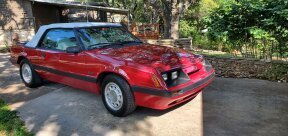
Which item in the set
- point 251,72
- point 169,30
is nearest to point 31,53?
point 251,72

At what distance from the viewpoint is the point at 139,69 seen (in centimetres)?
411

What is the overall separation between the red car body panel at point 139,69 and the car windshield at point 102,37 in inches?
10.6

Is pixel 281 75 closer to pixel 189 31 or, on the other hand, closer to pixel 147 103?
pixel 147 103

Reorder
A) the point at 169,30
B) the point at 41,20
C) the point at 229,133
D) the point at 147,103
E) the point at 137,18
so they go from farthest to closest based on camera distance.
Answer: the point at 137,18
the point at 41,20
the point at 169,30
the point at 147,103
the point at 229,133

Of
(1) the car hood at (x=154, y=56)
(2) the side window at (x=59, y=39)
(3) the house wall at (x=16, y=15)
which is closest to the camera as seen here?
(1) the car hood at (x=154, y=56)

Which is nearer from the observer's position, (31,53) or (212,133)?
(212,133)

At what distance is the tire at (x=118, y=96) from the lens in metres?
4.31

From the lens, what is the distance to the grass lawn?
4.26 metres

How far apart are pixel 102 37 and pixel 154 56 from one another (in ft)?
4.41

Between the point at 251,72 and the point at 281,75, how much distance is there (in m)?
0.67

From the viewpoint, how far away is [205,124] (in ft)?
13.8

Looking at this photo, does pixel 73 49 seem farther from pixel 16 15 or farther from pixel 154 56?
pixel 16 15

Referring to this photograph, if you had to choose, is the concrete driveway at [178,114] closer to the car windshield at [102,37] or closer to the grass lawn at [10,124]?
the grass lawn at [10,124]

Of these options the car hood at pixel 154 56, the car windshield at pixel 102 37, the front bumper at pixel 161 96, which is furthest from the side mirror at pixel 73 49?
the front bumper at pixel 161 96
